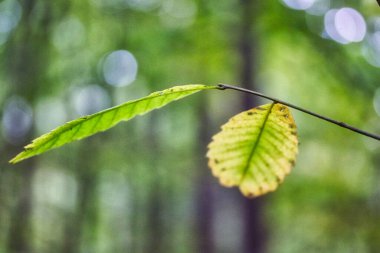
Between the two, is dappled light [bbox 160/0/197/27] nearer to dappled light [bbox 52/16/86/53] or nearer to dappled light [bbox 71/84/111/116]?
dappled light [bbox 71/84/111/116]

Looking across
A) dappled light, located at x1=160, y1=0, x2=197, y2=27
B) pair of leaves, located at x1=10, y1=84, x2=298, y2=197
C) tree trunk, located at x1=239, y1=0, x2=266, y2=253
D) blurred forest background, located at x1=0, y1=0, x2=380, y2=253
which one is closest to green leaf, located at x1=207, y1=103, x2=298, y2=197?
pair of leaves, located at x1=10, y1=84, x2=298, y2=197

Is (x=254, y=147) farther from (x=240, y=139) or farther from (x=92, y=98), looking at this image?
(x=92, y=98)

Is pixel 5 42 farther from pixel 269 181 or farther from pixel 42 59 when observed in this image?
pixel 269 181

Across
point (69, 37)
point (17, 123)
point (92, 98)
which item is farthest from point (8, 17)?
point (92, 98)

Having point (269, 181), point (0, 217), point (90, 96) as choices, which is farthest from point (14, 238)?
point (269, 181)

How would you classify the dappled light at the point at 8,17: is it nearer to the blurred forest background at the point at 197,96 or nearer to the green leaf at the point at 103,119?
the blurred forest background at the point at 197,96

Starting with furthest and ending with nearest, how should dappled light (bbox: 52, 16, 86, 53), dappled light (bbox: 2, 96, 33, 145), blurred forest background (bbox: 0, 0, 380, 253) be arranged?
dappled light (bbox: 52, 16, 86, 53) < dappled light (bbox: 2, 96, 33, 145) < blurred forest background (bbox: 0, 0, 380, 253)

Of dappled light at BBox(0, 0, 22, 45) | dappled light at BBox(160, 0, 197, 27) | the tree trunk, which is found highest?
dappled light at BBox(160, 0, 197, 27)
